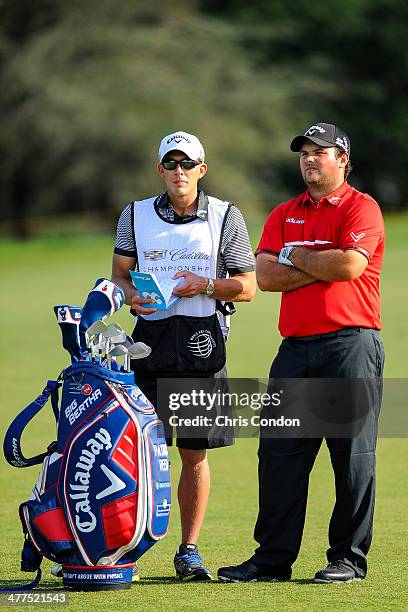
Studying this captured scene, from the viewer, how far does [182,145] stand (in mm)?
5621

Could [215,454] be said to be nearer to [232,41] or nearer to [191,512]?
[191,512]

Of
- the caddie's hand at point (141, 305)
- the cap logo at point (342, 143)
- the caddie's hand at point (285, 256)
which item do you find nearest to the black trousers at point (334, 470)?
the caddie's hand at point (285, 256)

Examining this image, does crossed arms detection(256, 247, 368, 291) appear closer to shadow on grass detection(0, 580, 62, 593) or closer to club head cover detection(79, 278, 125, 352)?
club head cover detection(79, 278, 125, 352)

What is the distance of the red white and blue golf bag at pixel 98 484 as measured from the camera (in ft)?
16.0

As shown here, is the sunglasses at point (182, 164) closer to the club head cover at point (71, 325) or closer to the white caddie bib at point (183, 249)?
the white caddie bib at point (183, 249)

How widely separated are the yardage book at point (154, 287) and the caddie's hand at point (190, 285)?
0.14 ft

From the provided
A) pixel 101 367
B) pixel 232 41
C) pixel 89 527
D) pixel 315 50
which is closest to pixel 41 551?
pixel 89 527

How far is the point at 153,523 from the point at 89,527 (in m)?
0.26

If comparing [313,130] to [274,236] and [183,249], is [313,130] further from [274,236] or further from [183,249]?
Answer: [183,249]

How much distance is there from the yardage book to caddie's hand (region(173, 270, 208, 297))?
42 millimetres

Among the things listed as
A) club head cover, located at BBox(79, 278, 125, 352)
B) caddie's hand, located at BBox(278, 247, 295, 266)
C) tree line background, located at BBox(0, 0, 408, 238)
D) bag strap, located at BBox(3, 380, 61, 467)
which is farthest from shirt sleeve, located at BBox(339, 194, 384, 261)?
tree line background, located at BBox(0, 0, 408, 238)

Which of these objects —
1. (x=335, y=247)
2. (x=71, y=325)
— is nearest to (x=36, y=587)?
(x=71, y=325)

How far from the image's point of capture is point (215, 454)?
30.0 ft

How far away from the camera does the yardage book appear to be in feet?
17.5
